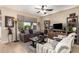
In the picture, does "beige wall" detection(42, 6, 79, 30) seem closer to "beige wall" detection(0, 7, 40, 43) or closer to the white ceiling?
the white ceiling

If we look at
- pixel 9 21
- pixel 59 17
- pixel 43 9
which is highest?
pixel 43 9

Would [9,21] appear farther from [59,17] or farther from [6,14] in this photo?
[59,17]

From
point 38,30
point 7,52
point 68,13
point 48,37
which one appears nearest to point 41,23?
point 38,30

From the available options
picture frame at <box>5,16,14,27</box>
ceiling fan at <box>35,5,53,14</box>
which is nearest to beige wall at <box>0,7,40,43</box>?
picture frame at <box>5,16,14,27</box>

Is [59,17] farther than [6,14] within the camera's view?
Yes

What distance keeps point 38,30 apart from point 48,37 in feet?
1.12

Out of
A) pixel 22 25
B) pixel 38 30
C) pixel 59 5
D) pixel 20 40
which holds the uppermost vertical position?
pixel 59 5

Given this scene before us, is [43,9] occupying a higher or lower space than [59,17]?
higher

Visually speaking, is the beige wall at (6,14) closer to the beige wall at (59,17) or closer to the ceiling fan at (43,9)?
the ceiling fan at (43,9)

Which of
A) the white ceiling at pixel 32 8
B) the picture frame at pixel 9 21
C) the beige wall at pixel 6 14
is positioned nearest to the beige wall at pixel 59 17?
the white ceiling at pixel 32 8

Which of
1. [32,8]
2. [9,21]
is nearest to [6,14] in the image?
[9,21]
